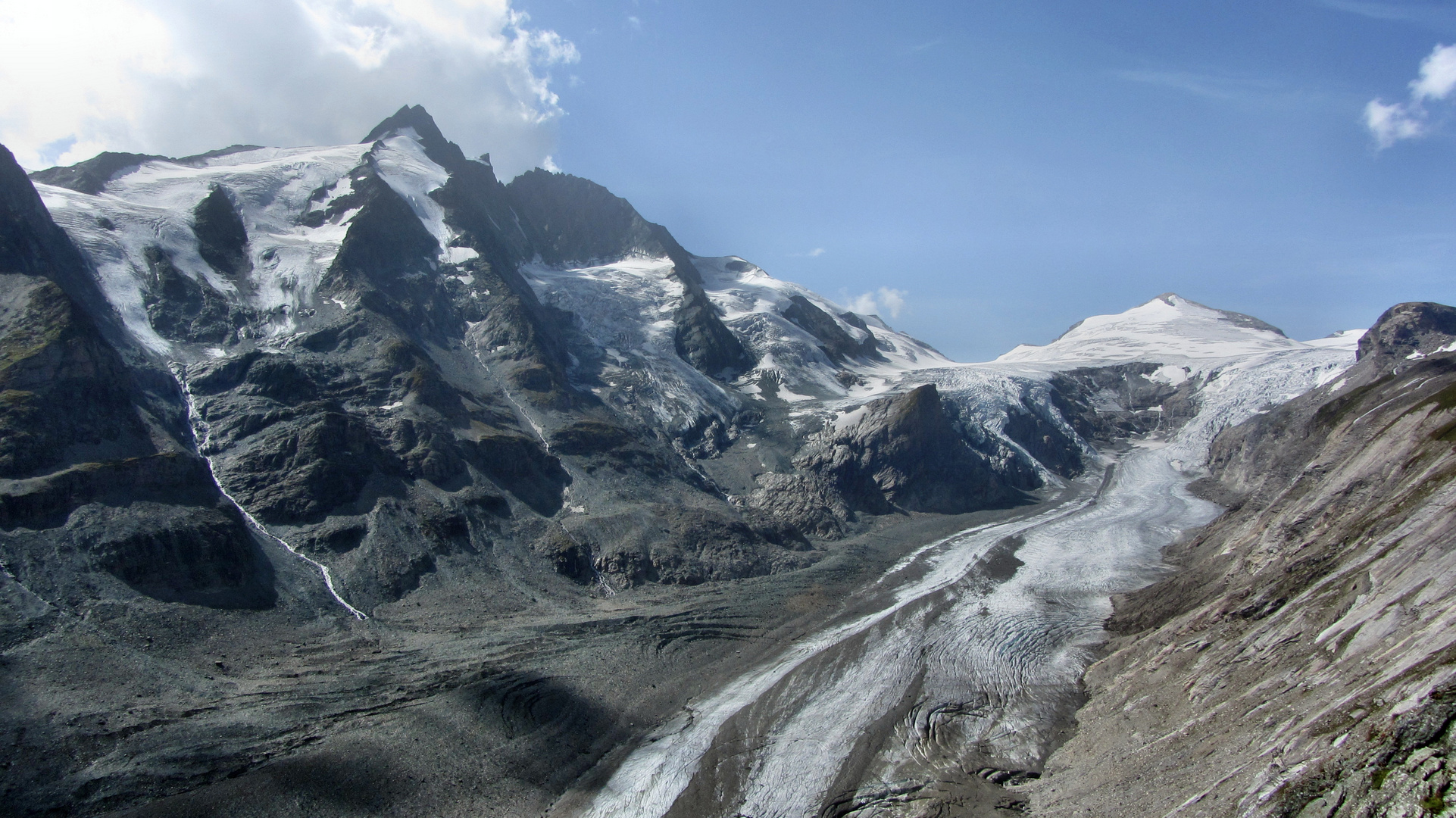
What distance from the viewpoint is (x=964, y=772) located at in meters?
29.8

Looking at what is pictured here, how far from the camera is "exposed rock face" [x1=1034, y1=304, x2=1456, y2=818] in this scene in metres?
16.4

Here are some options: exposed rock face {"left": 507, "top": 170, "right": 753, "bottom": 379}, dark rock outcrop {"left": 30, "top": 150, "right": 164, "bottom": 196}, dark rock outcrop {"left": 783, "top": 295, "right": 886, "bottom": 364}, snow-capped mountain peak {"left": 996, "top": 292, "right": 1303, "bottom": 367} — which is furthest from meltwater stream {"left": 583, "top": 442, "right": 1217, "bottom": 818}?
snow-capped mountain peak {"left": 996, "top": 292, "right": 1303, "bottom": 367}

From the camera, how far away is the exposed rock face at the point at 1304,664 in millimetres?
16391

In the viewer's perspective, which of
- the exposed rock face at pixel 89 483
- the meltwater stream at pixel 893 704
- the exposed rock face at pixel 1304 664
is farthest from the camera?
the exposed rock face at pixel 89 483

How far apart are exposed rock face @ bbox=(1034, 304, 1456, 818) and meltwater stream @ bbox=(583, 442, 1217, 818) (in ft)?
10.1

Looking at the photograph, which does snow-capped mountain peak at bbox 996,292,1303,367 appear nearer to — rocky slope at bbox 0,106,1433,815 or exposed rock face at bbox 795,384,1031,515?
rocky slope at bbox 0,106,1433,815

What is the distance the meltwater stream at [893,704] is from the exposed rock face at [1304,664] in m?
3.07

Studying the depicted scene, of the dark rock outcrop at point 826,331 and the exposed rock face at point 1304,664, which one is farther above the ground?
the dark rock outcrop at point 826,331

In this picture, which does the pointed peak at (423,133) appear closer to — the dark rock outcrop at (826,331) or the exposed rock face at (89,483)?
the dark rock outcrop at (826,331)

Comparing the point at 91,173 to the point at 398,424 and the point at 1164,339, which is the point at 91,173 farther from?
the point at 1164,339

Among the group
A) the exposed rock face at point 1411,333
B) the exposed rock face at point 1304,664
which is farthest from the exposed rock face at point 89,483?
the exposed rock face at point 1411,333

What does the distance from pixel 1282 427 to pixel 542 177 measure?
141377 mm

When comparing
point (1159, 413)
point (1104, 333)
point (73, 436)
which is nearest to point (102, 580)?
point (73, 436)

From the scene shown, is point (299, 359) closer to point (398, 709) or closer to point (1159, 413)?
point (398, 709)
